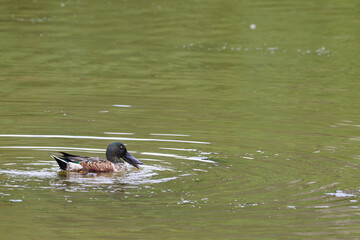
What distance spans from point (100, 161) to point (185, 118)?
331 cm

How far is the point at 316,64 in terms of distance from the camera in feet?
61.4

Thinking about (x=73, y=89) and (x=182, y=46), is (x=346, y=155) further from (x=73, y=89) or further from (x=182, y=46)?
(x=182, y=46)

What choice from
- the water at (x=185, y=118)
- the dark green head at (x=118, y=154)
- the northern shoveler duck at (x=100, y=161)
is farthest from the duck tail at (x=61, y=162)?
the dark green head at (x=118, y=154)

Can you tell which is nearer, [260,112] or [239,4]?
[260,112]

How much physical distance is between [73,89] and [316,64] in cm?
583

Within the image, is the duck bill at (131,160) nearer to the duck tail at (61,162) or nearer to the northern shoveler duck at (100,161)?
the northern shoveler duck at (100,161)

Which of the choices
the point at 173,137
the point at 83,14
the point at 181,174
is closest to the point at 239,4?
the point at 83,14

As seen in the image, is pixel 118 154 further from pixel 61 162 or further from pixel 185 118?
pixel 185 118

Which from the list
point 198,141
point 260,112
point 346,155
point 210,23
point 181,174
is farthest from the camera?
point 210,23

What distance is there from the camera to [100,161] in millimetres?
10195

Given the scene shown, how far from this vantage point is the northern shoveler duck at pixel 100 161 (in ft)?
32.8

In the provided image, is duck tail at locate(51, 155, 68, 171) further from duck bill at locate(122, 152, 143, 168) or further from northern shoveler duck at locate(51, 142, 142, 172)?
duck bill at locate(122, 152, 143, 168)

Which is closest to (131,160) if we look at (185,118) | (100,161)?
(100,161)

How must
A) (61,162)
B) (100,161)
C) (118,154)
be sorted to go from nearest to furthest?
(61,162)
(100,161)
(118,154)
